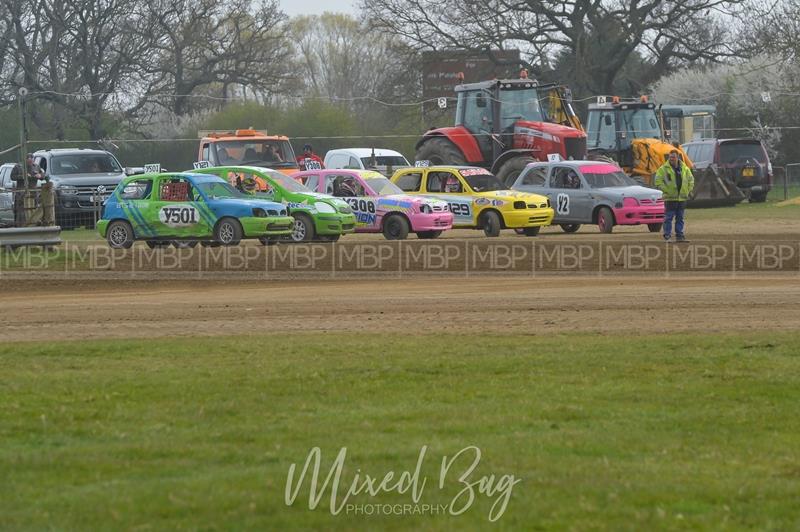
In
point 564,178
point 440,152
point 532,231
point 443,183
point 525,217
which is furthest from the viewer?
point 440,152

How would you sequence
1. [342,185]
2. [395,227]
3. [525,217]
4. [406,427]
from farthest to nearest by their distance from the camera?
1. [342,185]
2. [525,217]
3. [395,227]
4. [406,427]

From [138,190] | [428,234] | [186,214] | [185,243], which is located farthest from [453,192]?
[138,190]

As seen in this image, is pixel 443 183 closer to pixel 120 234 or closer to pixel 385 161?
pixel 120 234

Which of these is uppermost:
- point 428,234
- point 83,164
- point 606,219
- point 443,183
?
point 83,164

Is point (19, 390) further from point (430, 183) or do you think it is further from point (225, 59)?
point (225, 59)

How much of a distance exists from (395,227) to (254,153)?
694 centimetres

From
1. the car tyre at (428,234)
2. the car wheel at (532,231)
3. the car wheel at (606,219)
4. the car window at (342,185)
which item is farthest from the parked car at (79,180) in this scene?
the car wheel at (606,219)

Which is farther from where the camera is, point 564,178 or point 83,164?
point 83,164

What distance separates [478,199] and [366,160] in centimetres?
1252

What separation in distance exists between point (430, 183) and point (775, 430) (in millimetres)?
19828

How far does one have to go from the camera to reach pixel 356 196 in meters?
26.1

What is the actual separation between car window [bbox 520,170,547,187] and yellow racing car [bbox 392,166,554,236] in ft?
4.77

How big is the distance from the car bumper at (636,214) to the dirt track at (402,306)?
343 inches

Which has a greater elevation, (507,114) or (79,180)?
(507,114)
